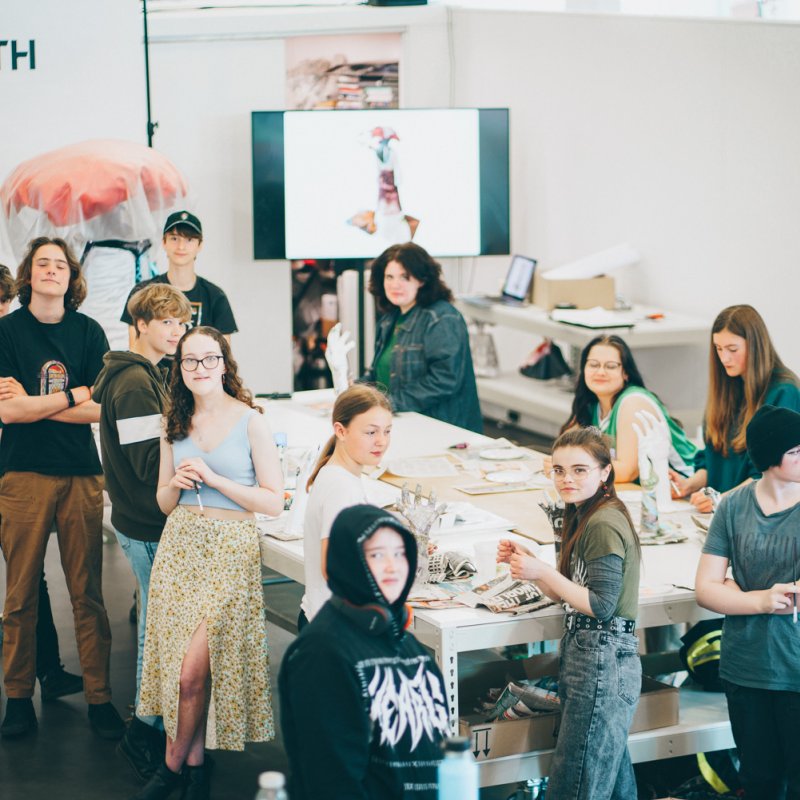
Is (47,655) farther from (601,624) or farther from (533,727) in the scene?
(601,624)

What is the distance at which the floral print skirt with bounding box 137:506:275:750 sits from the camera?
372 centimetres

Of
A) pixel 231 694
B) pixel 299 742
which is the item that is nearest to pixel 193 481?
pixel 231 694

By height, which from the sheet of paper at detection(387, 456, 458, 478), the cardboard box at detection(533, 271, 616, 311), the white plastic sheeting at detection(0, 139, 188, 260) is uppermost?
the white plastic sheeting at detection(0, 139, 188, 260)

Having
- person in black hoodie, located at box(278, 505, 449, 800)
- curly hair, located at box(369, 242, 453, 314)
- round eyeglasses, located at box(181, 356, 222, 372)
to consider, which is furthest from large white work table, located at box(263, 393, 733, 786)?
curly hair, located at box(369, 242, 453, 314)

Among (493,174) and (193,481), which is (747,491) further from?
(493,174)

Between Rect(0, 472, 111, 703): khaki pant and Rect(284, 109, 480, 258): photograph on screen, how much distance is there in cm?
375

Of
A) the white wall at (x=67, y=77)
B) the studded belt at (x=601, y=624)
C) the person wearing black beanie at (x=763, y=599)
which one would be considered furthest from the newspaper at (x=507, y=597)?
the white wall at (x=67, y=77)

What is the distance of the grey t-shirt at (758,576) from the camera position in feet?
10.7

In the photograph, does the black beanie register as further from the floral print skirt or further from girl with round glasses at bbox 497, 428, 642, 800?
the floral print skirt

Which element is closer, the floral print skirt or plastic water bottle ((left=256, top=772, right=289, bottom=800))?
plastic water bottle ((left=256, top=772, right=289, bottom=800))

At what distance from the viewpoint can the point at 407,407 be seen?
5.62 metres

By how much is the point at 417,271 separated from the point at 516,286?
2.72 m

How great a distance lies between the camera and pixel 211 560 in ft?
12.2

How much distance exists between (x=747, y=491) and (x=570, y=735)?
2.44 ft
